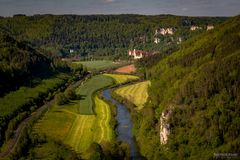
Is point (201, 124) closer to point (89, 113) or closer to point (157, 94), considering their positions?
point (157, 94)

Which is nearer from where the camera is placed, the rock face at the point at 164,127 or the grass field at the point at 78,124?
the rock face at the point at 164,127

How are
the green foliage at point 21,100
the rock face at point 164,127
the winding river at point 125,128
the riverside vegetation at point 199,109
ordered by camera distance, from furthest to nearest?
1. the green foliage at point 21,100
2. the winding river at point 125,128
3. the rock face at point 164,127
4. the riverside vegetation at point 199,109

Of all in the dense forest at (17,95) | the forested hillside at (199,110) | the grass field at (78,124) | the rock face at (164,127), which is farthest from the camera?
the dense forest at (17,95)

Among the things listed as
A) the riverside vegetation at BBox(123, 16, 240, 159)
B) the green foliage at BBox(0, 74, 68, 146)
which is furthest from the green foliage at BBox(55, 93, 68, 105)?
the riverside vegetation at BBox(123, 16, 240, 159)

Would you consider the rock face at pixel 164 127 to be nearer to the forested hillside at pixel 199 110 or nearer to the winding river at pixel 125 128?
the forested hillside at pixel 199 110

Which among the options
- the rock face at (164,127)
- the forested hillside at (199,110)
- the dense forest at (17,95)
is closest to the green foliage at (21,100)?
the dense forest at (17,95)

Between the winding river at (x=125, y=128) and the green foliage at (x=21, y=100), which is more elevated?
the green foliage at (x=21, y=100)

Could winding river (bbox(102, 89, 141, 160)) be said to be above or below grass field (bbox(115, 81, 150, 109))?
below

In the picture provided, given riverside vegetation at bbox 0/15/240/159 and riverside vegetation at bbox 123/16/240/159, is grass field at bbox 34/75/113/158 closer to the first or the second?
riverside vegetation at bbox 0/15/240/159
